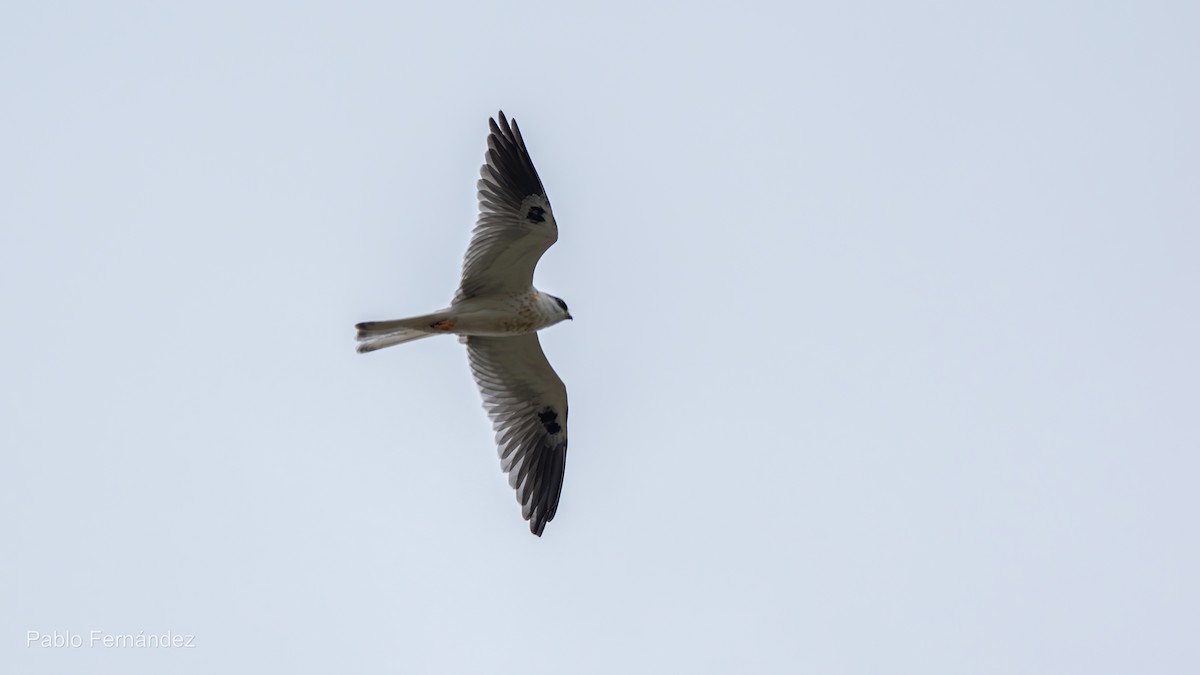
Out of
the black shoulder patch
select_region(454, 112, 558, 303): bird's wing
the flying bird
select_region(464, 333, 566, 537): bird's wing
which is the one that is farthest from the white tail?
the black shoulder patch

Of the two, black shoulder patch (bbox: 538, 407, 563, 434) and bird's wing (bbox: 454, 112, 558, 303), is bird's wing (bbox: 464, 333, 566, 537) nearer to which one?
black shoulder patch (bbox: 538, 407, 563, 434)

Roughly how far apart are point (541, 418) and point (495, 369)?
0.78m

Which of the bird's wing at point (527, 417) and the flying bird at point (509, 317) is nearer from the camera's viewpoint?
the flying bird at point (509, 317)

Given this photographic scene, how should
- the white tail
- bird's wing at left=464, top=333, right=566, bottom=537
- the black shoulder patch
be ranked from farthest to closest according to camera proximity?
the black shoulder patch → bird's wing at left=464, top=333, right=566, bottom=537 → the white tail

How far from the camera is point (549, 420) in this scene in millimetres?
14102

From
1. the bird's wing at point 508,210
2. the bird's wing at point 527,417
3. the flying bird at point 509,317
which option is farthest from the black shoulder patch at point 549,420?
the bird's wing at point 508,210

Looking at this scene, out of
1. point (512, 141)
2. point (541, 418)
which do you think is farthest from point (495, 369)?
point (512, 141)

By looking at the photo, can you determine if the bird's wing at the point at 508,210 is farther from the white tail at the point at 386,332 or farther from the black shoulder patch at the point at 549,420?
the black shoulder patch at the point at 549,420

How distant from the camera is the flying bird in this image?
12.2 meters

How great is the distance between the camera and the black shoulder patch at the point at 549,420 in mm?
14062

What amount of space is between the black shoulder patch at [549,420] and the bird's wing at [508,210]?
2.21 metres

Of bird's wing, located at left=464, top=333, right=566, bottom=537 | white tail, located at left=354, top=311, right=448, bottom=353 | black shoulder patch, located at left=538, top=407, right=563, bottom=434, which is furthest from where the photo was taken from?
black shoulder patch, located at left=538, top=407, right=563, bottom=434

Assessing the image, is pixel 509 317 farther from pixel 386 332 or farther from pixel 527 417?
pixel 527 417

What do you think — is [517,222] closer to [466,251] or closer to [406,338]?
[466,251]
